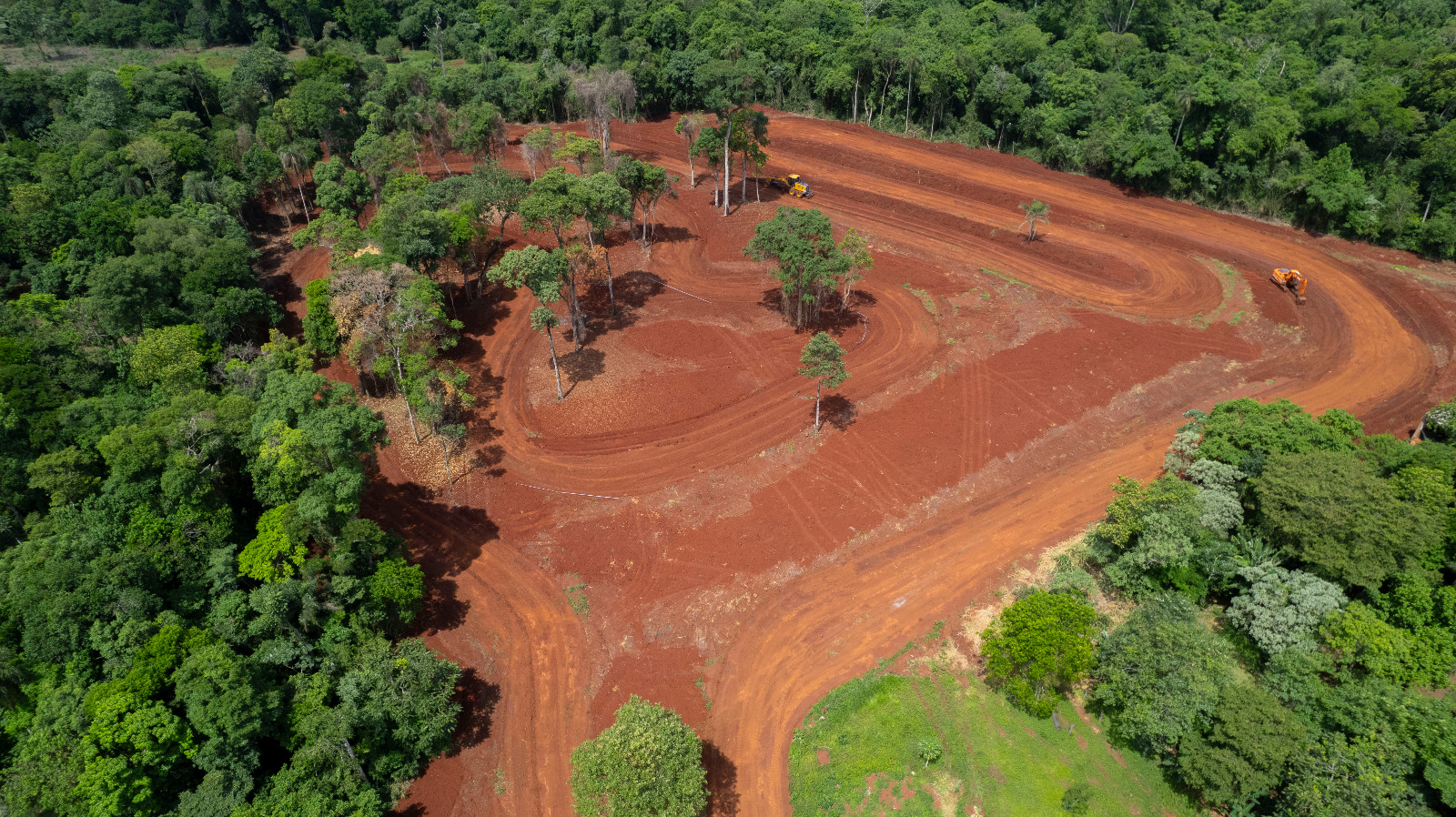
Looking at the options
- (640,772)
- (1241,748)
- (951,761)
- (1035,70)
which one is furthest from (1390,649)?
(1035,70)

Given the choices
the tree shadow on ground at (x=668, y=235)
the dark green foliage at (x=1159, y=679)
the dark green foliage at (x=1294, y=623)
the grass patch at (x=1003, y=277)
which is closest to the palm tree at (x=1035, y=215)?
the grass patch at (x=1003, y=277)

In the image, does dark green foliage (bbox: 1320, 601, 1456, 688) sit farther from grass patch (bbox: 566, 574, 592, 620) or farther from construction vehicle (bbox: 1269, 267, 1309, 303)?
construction vehicle (bbox: 1269, 267, 1309, 303)

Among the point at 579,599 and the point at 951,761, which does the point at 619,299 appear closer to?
the point at 579,599

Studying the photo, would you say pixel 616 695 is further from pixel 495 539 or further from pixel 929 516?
Result: pixel 929 516

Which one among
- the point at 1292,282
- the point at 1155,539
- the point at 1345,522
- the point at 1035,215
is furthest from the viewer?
the point at 1035,215

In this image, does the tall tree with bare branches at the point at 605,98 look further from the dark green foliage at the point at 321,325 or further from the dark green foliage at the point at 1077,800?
the dark green foliage at the point at 1077,800
